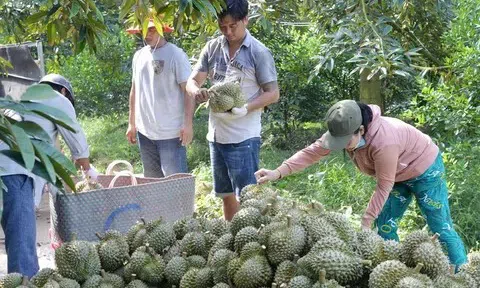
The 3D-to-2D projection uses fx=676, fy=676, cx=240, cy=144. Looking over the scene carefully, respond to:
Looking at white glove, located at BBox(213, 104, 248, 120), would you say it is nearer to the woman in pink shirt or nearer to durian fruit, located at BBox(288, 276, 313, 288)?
the woman in pink shirt

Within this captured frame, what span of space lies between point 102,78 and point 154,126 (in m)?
8.16

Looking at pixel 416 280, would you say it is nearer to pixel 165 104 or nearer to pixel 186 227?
pixel 186 227

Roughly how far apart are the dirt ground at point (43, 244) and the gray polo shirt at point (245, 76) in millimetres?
1774

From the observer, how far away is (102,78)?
13281mm

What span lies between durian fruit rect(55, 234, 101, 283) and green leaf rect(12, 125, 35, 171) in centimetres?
135

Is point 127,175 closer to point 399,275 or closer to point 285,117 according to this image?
point 399,275

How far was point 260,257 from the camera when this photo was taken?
2666 millimetres

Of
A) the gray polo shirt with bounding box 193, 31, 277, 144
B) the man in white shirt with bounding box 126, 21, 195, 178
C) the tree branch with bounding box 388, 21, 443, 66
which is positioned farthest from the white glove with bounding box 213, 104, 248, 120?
the tree branch with bounding box 388, 21, 443, 66

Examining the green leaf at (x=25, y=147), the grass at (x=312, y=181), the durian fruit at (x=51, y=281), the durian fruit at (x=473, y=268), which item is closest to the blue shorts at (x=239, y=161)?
the grass at (x=312, y=181)

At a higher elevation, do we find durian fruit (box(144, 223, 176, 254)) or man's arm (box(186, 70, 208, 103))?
man's arm (box(186, 70, 208, 103))

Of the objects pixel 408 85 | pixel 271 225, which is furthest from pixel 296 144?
pixel 271 225

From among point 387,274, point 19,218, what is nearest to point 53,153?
point 387,274

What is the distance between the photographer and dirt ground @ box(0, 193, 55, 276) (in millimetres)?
5414

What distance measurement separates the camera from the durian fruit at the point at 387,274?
2.39 meters
